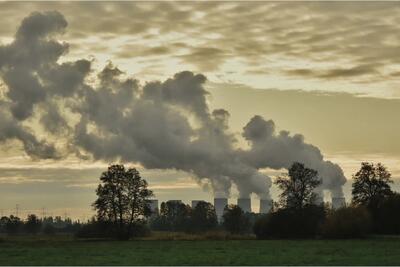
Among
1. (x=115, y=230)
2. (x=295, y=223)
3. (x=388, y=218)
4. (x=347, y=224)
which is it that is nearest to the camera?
(x=347, y=224)

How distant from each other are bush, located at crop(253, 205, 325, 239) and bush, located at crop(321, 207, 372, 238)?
14.1 feet

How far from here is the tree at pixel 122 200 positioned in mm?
100688

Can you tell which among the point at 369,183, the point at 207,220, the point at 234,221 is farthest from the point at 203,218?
the point at 369,183

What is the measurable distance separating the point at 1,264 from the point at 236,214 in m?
111

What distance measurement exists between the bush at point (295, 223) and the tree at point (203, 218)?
229 ft

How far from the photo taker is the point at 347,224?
93.0m

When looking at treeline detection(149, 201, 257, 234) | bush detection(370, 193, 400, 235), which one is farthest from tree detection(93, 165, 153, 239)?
treeline detection(149, 201, 257, 234)

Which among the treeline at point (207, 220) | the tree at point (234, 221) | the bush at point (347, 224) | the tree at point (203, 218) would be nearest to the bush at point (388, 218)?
the bush at point (347, 224)

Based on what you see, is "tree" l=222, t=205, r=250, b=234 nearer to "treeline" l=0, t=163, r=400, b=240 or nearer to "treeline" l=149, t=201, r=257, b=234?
"treeline" l=149, t=201, r=257, b=234

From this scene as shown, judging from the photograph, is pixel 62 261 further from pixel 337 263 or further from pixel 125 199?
pixel 125 199

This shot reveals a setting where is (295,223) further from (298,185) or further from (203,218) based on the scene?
(203,218)

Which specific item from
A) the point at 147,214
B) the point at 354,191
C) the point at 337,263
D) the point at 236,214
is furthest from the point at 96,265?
the point at 236,214

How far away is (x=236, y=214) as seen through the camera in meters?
152

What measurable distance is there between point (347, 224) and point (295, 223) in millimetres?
9882
